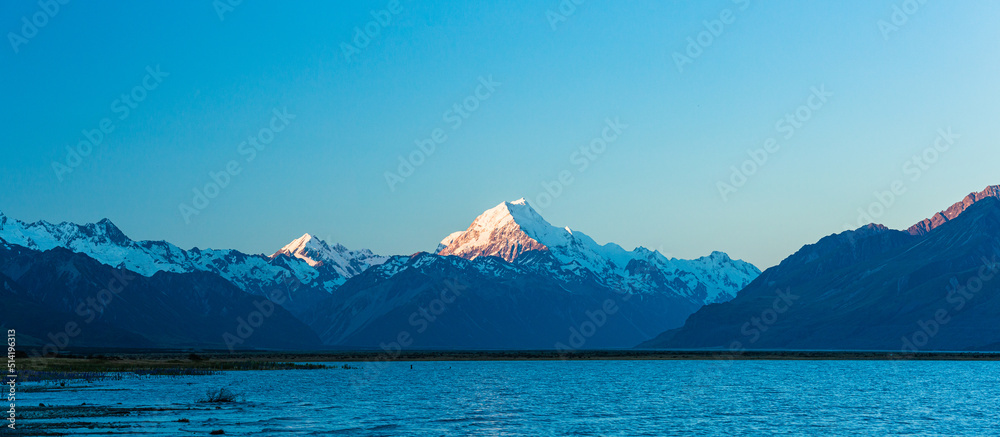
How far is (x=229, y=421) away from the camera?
8375 cm

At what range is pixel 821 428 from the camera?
86125mm

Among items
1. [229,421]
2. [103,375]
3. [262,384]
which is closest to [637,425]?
[229,421]

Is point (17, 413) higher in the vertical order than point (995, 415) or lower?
higher

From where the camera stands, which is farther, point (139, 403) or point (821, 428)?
point (139, 403)

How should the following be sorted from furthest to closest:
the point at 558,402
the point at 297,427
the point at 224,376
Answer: the point at 224,376
the point at 558,402
the point at 297,427

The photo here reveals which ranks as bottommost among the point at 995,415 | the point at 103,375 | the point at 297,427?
the point at 995,415

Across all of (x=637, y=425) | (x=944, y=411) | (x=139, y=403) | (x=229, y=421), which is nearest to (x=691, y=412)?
(x=637, y=425)

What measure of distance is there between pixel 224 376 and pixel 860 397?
10099cm

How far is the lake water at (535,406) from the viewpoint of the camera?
82875 millimetres

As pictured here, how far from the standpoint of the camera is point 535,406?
357 feet

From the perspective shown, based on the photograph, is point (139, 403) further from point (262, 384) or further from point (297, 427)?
point (262, 384)

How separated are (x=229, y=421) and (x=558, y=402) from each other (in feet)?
140

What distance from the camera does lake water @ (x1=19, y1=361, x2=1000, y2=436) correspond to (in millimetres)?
82875

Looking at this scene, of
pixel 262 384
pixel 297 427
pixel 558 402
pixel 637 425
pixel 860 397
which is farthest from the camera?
pixel 262 384
